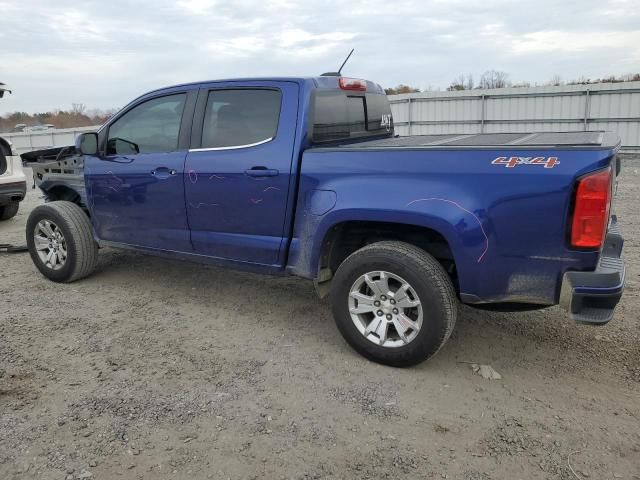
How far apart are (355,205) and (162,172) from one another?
5.97 ft

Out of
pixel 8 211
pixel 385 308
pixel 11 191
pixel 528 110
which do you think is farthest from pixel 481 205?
pixel 528 110

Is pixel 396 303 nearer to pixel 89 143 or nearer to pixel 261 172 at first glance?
pixel 261 172


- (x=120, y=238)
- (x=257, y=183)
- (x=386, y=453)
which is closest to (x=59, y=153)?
(x=120, y=238)

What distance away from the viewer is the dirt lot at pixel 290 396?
2.58m

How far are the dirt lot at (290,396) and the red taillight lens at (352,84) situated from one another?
1837 mm

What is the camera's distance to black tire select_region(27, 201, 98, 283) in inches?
200

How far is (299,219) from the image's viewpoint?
371cm

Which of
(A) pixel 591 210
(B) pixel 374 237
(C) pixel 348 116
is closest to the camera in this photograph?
(A) pixel 591 210

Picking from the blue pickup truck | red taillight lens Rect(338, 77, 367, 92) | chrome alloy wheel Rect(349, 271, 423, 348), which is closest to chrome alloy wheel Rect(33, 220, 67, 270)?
the blue pickup truck

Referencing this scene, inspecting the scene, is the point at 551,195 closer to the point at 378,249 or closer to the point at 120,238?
the point at 378,249

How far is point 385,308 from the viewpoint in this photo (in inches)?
134

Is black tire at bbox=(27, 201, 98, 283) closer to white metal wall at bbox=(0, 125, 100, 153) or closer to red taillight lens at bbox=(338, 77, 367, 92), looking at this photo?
red taillight lens at bbox=(338, 77, 367, 92)

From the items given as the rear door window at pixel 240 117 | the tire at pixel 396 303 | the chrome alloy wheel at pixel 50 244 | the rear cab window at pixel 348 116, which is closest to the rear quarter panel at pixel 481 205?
the tire at pixel 396 303

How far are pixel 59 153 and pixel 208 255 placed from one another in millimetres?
2503
